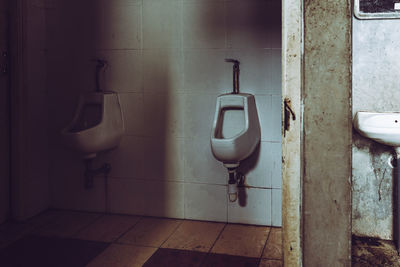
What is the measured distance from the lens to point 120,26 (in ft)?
10.3

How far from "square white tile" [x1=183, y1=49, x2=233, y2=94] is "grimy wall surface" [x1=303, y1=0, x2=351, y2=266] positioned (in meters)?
1.65

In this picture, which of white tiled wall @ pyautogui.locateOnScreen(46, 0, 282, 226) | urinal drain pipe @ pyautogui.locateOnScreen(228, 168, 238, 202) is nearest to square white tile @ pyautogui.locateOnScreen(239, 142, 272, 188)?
white tiled wall @ pyautogui.locateOnScreen(46, 0, 282, 226)

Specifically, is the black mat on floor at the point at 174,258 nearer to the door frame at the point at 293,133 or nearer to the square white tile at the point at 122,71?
the door frame at the point at 293,133

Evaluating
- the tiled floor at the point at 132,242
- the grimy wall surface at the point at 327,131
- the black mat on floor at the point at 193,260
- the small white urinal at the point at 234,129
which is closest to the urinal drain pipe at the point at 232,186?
the small white urinal at the point at 234,129

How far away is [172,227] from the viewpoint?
2.96 m

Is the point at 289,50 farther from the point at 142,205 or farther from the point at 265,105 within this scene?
the point at 142,205

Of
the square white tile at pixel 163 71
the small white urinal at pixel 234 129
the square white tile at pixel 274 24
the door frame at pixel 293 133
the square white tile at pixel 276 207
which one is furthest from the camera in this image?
the square white tile at pixel 163 71

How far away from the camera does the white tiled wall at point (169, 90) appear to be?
9.49 feet

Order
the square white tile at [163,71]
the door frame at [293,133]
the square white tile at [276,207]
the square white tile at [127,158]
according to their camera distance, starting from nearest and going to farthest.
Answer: the door frame at [293,133]
the square white tile at [276,207]
the square white tile at [163,71]
the square white tile at [127,158]

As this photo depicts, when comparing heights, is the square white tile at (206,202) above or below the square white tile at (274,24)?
below

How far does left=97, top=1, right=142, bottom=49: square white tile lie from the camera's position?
10.2 feet

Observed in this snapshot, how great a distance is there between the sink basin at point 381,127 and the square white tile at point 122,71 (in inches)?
72.3

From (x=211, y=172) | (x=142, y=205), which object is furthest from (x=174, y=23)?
(x=142, y=205)

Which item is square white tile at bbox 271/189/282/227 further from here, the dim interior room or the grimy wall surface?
the grimy wall surface
